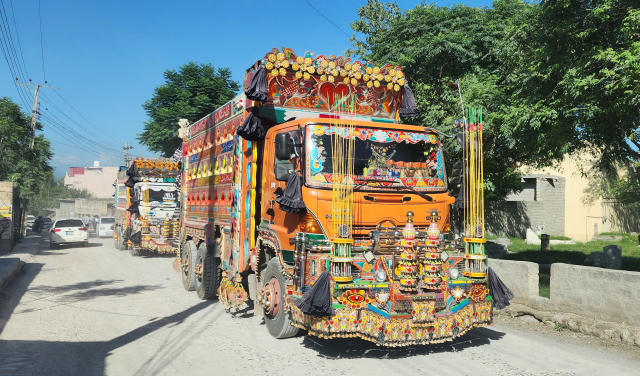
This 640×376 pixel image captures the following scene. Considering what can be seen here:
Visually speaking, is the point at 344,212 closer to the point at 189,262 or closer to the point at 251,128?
the point at 251,128

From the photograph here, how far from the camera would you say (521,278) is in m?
9.22

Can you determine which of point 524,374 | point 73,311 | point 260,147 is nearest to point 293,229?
point 260,147

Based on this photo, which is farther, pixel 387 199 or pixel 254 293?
pixel 254 293

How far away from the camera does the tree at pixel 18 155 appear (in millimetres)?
25469

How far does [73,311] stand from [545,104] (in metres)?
9.64

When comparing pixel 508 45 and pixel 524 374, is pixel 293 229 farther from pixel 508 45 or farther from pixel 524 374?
pixel 508 45

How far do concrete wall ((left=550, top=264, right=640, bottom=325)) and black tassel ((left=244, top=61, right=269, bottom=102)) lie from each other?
18.3 ft

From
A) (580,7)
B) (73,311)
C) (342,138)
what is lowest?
(73,311)

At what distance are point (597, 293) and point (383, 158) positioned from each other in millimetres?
3959

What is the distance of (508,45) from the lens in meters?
10.9

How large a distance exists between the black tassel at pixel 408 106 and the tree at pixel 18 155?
2252 centimetres

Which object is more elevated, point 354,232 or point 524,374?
point 354,232

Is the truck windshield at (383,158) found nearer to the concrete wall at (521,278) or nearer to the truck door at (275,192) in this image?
the truck door at (275,192)

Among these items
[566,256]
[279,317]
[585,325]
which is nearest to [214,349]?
[279,317]
